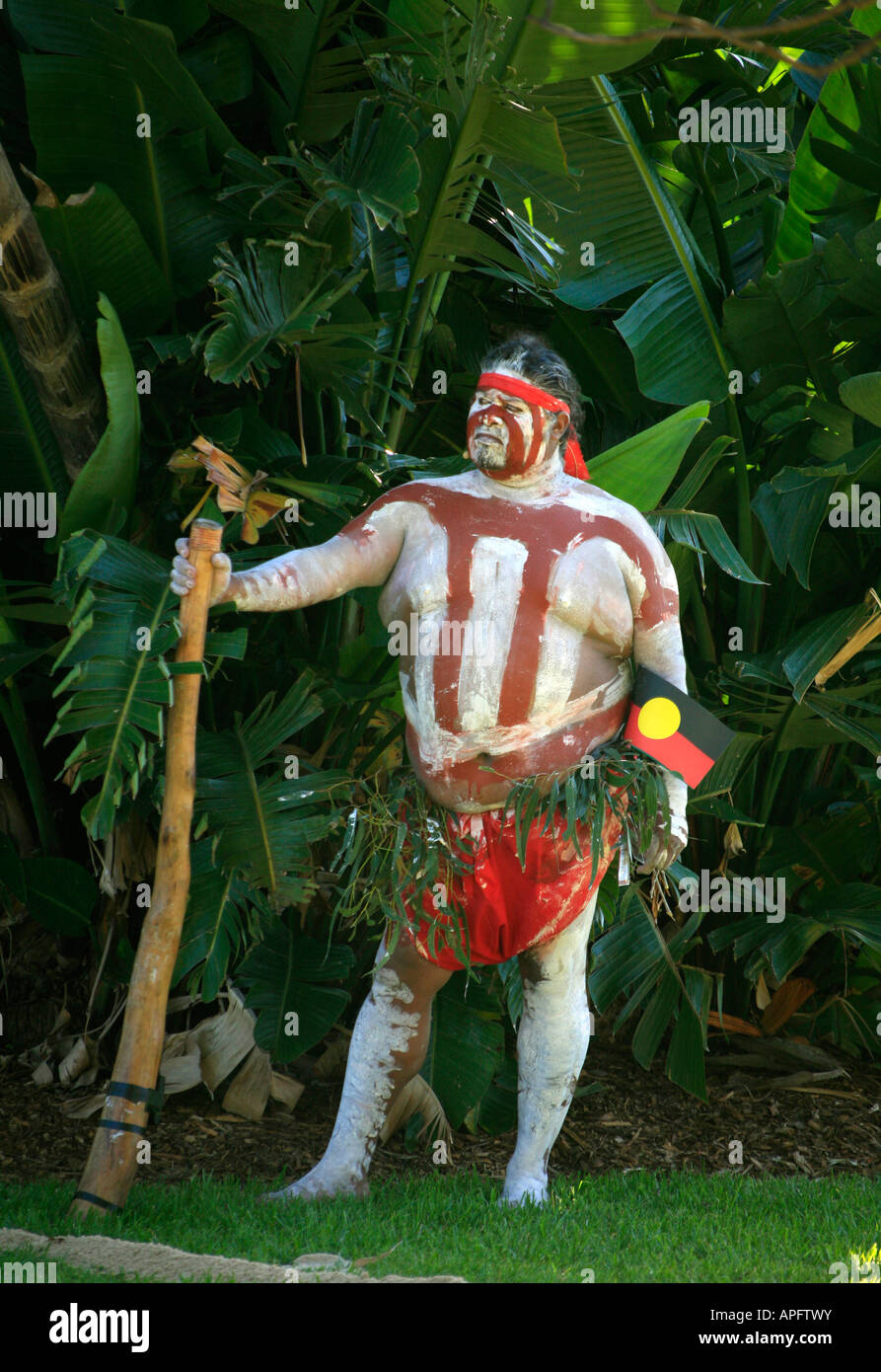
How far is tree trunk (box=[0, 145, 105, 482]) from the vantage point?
3354mm

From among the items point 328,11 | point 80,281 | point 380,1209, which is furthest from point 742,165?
point 380,1209

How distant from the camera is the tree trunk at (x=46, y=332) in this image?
3354mm

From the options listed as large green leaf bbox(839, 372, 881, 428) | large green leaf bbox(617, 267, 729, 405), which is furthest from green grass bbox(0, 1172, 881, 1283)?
large green leaf bbox(617, 267, 729, 405)

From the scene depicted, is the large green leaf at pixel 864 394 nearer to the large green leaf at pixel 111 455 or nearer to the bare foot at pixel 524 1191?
the large green leaf at pixel 111 455

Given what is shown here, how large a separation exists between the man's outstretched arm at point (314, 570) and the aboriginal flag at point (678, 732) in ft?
2.14

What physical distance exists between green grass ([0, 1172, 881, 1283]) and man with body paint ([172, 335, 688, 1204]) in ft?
0.63

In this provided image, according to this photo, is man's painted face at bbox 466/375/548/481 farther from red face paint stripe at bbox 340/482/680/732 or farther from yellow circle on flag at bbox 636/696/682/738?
yellow circle on flag at bbox 636/696/682/738

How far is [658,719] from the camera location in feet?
10.0

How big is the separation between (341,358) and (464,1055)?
6.58 ft

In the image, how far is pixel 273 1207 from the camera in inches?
122

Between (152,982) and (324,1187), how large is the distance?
0.67 meters

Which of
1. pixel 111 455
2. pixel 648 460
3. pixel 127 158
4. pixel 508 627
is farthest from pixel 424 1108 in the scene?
pixel 127 158

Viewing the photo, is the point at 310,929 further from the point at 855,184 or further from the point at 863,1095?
the point at 855,184

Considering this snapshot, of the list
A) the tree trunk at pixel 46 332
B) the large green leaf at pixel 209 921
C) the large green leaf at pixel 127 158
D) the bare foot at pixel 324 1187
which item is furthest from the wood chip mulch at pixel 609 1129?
the large green leaf at pixel 127 158
